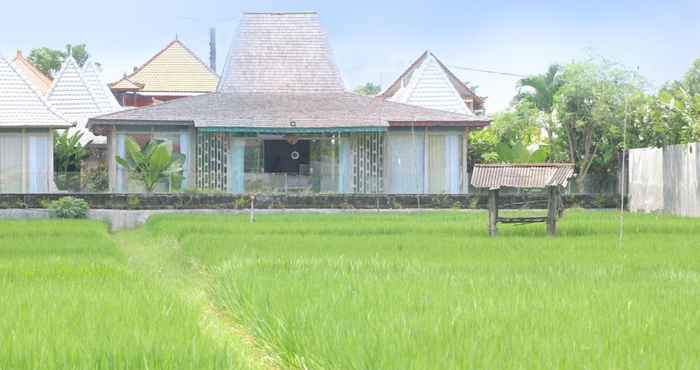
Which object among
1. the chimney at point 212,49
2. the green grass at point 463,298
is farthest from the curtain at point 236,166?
the chimney at point 212,49

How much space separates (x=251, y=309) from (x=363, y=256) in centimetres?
524

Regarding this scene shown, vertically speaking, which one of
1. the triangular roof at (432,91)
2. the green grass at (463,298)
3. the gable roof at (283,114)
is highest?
the triangular roof at (432,91)

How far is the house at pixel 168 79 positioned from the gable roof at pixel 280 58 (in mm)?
18101

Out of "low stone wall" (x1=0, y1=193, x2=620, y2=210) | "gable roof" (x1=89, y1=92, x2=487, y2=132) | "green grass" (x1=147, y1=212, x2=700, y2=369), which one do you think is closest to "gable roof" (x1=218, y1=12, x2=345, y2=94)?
"gable roof" (x1=89, y1=92, x2=487, y2=132)

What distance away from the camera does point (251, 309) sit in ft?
28.5

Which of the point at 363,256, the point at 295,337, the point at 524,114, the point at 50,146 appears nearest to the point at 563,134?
the point at 524,114

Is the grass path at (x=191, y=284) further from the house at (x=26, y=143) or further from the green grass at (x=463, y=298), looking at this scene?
the house at (x=26, y=143)

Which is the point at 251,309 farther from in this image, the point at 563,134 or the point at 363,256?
the point at 563,134

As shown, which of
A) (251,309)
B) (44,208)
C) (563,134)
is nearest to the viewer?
(251,309)

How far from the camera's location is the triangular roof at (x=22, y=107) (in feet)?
95.4

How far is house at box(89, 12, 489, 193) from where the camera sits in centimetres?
2939

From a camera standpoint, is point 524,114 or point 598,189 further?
point 524,114

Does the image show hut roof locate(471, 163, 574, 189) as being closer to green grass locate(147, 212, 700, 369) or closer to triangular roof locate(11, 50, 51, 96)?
green grass locate(147, 212, 700, 369)

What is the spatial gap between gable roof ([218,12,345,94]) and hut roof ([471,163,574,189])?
14.7 meters
